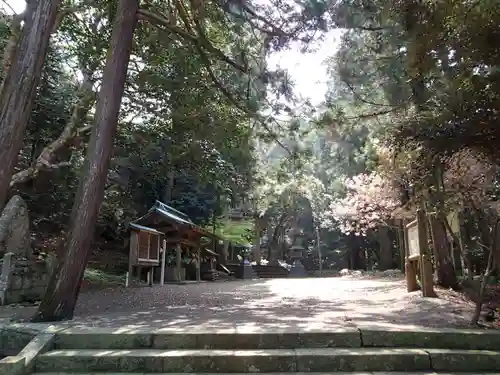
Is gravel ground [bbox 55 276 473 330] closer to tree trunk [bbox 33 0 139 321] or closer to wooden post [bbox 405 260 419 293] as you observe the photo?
tree trunk [bbox 33 0 139 321]

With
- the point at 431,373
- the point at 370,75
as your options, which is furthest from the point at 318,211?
the point at 431,373

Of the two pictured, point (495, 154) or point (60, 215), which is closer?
point (495, 154)

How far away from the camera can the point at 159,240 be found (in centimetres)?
1181

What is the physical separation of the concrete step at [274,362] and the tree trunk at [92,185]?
4.70 feet

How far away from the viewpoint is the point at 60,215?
11.8 metres

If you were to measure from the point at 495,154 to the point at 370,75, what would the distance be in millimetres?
5261

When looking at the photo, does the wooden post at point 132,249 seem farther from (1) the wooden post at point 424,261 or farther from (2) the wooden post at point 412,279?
(1) the wooden post at point 424,261

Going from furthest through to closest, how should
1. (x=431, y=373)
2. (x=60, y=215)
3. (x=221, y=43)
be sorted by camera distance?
(x=60, y=215)
(x=221, y=43)
(x=431, y=373)

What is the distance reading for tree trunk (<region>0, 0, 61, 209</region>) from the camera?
424cm

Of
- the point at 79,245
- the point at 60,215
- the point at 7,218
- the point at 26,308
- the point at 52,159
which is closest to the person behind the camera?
the point at 79,245

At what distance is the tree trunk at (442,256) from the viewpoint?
24.8 ft

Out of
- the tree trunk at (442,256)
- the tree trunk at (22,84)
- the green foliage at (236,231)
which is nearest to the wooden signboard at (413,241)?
the tree trunk at (442,256)

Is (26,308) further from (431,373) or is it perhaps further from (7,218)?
(431,373)

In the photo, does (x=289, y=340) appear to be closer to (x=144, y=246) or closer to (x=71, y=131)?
(x=144, y=246)
